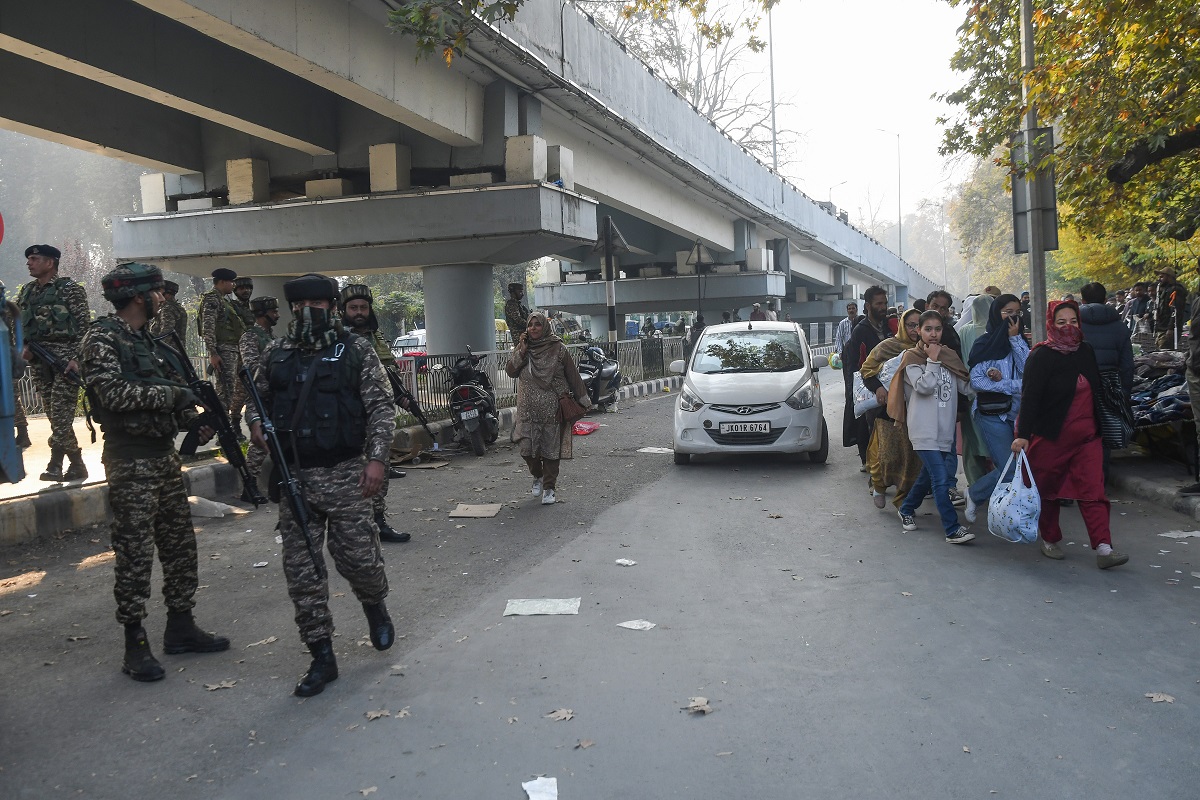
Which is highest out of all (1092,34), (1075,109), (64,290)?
(1092,34)

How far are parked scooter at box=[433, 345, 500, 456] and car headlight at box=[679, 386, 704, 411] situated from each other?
8.78ft

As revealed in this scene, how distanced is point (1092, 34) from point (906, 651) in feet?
28.8

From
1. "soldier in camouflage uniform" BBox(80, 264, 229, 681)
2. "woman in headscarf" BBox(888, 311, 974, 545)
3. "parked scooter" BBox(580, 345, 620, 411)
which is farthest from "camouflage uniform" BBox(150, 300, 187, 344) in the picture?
"parked scooter" BBox(580, 345, 620, 411)

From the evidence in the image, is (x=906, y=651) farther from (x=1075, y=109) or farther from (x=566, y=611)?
(x=1075, y=109)

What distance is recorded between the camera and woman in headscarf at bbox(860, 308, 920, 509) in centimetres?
816

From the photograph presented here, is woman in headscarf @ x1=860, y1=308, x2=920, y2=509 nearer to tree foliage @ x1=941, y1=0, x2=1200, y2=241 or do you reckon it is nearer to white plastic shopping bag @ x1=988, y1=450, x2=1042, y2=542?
white plastic shopping bag @ x1=988, y1=450, x2=1042, y2=542

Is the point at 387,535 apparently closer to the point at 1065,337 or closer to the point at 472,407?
the point at 472,407

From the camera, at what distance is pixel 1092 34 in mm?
10602

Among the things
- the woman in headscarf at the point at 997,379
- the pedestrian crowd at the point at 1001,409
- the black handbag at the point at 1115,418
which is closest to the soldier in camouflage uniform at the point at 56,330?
the pedestrian crowd at the point at 1001,409

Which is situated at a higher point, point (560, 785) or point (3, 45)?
point (3, 45)

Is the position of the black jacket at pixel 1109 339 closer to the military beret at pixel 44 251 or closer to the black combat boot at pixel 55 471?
the military beret at pixel 44 251

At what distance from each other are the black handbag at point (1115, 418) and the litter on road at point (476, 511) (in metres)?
5.00

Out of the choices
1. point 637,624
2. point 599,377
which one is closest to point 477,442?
point 599,377

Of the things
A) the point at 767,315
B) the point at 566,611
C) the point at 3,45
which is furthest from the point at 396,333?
the point at 566,611
